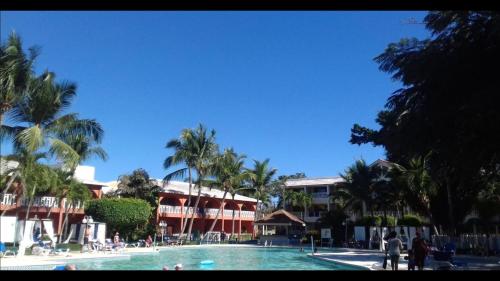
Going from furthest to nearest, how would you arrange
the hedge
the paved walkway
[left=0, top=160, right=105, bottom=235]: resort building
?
the hedge
the paved walkway
[left=0, top=160, right=105, bottom=235]: resort building

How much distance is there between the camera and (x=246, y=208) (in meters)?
51.6

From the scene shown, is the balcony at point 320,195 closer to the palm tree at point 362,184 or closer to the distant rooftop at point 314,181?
the distant rooftop at point 314,181

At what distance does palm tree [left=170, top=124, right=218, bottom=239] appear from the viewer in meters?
38.2

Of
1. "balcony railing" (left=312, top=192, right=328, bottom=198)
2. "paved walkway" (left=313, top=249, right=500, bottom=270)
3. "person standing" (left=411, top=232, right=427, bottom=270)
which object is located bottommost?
"paved walkway" (left=313, top=249, right=500, bottom=270)

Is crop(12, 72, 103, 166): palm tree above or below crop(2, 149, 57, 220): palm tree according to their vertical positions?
above

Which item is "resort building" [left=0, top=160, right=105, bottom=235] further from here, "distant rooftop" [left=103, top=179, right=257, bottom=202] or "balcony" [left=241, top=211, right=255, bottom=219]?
"balcony" [left=241, top=211, right=255, bottom=219]

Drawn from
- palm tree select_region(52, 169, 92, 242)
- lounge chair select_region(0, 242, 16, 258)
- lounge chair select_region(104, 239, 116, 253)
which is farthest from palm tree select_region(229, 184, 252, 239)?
lounge chair select_region(0, 242, 16, 258)

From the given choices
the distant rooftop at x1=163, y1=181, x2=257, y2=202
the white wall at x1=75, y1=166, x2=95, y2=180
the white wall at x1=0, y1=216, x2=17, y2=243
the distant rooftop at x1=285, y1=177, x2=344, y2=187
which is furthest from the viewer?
the distant rooftop at x1=285, y1=177, x2=344, y2=187

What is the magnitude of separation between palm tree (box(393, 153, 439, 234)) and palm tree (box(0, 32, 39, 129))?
931 inches

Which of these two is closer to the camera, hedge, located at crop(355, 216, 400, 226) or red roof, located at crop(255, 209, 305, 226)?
hedge, located at crop(355, 216, 400, 226)

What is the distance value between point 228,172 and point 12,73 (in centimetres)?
2932

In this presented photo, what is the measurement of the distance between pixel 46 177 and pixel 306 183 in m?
46.2
